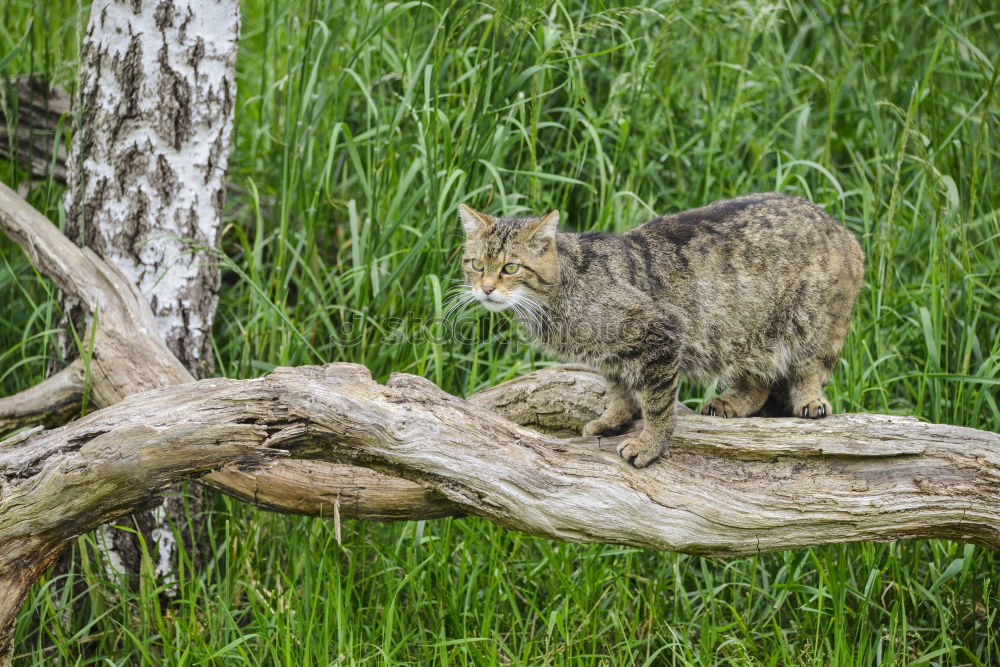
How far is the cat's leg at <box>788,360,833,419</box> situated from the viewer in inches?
129

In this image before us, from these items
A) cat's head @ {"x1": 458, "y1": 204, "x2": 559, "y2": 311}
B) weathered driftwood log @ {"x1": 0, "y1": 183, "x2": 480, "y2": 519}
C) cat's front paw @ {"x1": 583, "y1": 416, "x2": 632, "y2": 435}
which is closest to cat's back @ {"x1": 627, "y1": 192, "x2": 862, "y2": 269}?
cat's head @ {"x1": 458, "y1": 204, "x2": 559, "y2": 311}

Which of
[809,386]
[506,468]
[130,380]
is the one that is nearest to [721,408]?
[809,386]

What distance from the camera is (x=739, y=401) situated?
3484 millimetres

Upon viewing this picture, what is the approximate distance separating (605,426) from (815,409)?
28.1 inches

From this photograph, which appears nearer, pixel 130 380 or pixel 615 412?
pixel 130 380

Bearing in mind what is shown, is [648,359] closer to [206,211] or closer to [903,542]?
[903,542]

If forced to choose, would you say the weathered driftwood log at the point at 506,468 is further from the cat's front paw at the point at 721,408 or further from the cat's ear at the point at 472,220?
the cat's ear at the point at 472,220

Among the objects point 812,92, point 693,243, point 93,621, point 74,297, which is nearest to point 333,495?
point 93,621

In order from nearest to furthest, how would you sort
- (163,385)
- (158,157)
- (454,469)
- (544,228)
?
(454,469) < (163,385) < (544,228) < (158,157)

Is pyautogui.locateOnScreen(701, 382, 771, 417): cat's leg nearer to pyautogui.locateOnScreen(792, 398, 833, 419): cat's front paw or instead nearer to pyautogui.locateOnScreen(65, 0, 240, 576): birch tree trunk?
Result: pyautogui.locateOnScreen(792, 398, 833, 419): cat's front paw

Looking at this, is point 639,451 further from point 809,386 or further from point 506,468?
point 809,386

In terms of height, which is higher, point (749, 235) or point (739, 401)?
point (749, 235)

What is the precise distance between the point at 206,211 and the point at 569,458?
65.9 inches

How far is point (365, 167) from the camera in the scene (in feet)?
13.8
